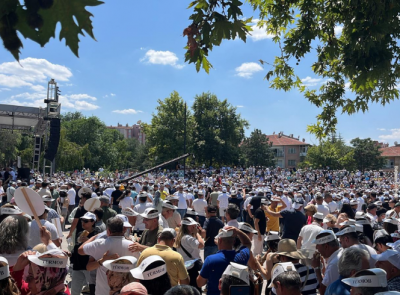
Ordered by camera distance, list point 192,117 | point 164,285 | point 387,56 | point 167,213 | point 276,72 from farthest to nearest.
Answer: point 192,117 < point 276,72 < point 167,213 < point 387,56 < point 164,285

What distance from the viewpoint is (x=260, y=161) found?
66.1 meters

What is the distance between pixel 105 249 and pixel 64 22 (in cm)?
292

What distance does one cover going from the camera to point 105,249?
391 centimetres

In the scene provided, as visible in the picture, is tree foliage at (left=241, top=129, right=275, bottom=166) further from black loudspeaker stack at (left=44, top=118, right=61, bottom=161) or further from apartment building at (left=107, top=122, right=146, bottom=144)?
apartment building at (left=107, top=122, right=146, bottom=144)

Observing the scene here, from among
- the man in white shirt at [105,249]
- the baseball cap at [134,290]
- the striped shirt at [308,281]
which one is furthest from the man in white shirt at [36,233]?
the striped shirt at [308,281]

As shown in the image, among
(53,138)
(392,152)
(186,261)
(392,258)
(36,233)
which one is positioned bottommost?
(186,261)

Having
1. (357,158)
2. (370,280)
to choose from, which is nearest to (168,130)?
(357,158)

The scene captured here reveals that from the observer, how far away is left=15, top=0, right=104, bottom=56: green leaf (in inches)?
60.5

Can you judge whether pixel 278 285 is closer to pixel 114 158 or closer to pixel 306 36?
pixel 306 36

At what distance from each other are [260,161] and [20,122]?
51041 millimetres

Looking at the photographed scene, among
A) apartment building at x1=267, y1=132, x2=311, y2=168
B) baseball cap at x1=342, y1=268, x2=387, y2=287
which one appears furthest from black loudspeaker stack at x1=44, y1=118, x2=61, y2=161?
apartment building at x1=267, y1=132, x2=311, y2=168

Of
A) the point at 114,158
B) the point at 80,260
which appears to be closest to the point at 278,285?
the point at 80,260

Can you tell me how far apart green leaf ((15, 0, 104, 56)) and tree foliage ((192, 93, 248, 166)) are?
5045 centimetres

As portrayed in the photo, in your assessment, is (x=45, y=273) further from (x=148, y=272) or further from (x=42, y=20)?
(x=42, y=20)
